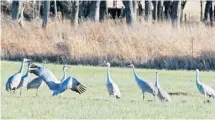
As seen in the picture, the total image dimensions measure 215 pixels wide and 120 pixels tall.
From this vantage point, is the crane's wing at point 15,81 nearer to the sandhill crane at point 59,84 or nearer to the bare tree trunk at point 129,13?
the sandhill crane at point 59,84

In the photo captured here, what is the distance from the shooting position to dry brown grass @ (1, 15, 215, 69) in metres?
24.5

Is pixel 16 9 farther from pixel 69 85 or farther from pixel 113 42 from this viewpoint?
pixel 69 85

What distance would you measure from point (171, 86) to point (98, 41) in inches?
367

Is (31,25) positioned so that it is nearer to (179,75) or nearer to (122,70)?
(122,70)

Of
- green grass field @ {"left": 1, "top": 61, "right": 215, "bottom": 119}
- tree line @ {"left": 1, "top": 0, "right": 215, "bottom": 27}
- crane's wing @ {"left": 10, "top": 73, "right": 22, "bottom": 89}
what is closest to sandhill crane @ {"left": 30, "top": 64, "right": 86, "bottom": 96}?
green grass field @ {"left": 1, "top": 61, "right": 215, "bottom": 119}

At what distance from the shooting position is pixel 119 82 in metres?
17.9

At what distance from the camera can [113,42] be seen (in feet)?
84.3

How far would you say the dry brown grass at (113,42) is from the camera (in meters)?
24.5

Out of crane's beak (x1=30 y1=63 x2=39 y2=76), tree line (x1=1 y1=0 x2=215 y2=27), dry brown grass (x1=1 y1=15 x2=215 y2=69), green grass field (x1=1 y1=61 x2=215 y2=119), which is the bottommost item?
tree line (x1=1 y1=0 x2=215 y2=27)

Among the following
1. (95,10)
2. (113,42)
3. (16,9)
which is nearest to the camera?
(113,42)

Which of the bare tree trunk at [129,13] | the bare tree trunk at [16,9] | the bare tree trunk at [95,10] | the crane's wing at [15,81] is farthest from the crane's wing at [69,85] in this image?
the bare tree trunk at [16,9]

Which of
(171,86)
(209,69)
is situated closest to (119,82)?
(171,86)

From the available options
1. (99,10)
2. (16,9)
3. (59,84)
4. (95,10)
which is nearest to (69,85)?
(59,84)

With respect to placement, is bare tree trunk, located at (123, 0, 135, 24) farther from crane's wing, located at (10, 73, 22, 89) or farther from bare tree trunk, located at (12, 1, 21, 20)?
crane's wing, located at (10, 73, 22, 89)
